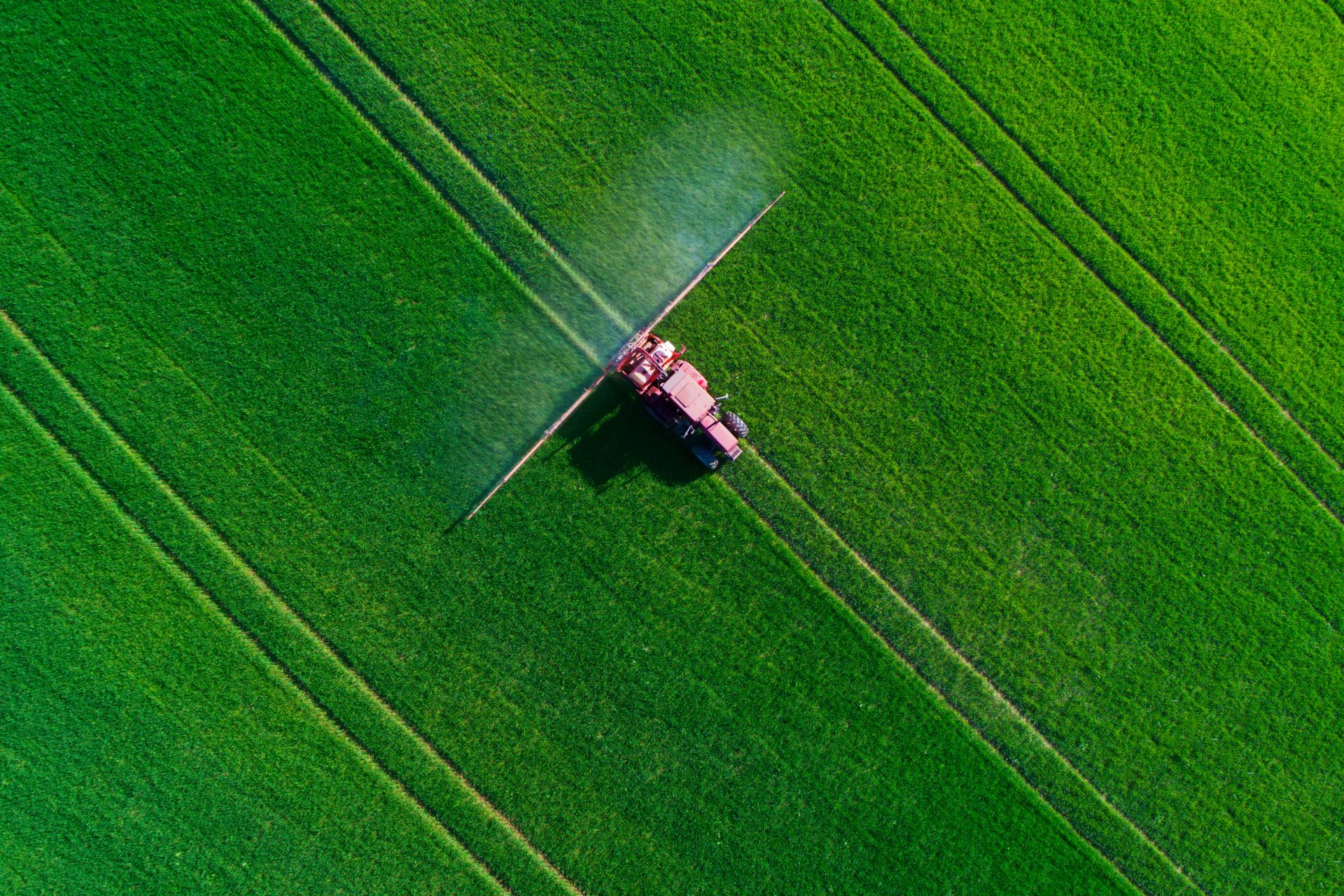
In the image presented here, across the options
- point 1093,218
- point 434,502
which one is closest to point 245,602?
point 434,502

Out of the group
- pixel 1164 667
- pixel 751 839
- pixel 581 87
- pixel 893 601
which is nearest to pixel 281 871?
pixel 751 839

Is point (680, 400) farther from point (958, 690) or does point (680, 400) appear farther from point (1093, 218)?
point (1093, 218)

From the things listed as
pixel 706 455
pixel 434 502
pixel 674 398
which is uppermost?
pixel 674 398

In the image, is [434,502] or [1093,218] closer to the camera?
[434,502]

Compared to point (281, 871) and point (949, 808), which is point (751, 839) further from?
point (281, 871)

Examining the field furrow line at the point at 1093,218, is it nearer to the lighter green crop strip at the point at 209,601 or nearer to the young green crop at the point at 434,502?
the young green crop at the point at 434,502

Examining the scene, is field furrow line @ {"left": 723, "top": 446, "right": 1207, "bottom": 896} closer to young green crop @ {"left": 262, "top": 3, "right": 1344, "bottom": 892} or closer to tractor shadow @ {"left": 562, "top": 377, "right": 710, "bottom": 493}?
young green crop @ {"left": 262, "top": 3, "right": 1344, "bottom": 892}

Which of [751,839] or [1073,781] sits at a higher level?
[1073,781]
